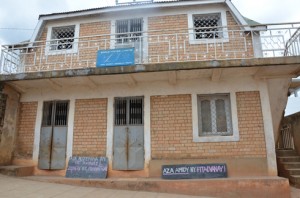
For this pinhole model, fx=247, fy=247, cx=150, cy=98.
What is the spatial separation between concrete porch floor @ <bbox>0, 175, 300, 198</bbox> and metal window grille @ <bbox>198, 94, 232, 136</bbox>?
151cm

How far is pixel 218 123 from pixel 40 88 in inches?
240

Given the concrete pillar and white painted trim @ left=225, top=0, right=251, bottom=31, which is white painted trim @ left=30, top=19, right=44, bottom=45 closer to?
the concrete pillar

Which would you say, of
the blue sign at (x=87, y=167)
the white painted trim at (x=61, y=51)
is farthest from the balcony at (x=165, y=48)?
the blue sign at (x=87, y=167)

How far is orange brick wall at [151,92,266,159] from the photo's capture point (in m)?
7.07

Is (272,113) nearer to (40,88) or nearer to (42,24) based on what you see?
(40,88)

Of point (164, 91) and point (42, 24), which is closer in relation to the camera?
point (164, 91)

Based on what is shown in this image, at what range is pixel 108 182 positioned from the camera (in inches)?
269

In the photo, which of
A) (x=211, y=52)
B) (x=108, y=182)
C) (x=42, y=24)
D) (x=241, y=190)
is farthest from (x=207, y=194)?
(x=42, y=24)

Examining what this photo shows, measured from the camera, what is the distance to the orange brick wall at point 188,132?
23.2ft

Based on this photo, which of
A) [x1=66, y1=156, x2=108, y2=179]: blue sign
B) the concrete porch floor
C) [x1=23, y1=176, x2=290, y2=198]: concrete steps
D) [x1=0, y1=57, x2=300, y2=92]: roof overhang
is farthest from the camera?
[x1=66, y1=156, x2=108, y2=179]: blue sign

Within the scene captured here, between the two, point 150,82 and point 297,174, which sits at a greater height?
point 150,82

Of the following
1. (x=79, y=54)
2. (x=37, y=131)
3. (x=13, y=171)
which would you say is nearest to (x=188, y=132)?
(x=79, y=54)

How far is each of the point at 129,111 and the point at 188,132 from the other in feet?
6.48

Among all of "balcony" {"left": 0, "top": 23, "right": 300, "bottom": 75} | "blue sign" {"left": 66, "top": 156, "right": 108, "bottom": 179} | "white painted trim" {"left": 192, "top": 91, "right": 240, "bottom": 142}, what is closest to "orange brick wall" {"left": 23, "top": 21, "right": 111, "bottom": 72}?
"balcony" {"left": 0, "top": 23, "right": 300, "bottom": 75}
